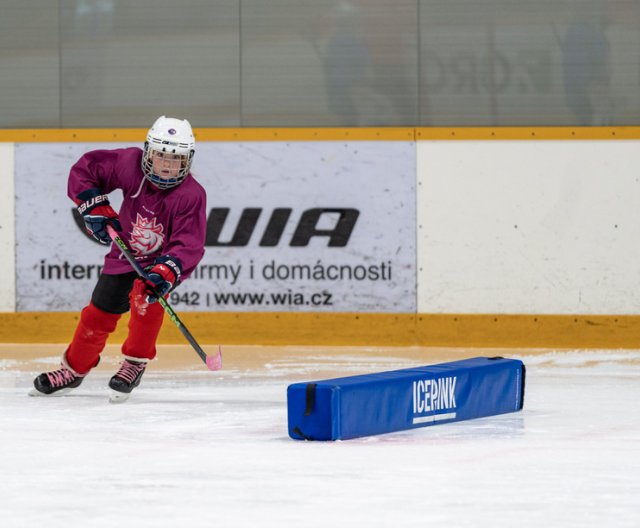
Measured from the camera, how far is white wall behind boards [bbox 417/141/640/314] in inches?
279

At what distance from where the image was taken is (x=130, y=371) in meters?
4.99

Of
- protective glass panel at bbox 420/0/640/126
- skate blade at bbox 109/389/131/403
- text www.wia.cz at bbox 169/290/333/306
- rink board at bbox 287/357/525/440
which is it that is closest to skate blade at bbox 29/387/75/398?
skate blade at bbox 109/389/131/403

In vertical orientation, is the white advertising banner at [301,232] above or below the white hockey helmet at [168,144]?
below

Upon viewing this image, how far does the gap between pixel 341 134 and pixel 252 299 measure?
1000 millimetres

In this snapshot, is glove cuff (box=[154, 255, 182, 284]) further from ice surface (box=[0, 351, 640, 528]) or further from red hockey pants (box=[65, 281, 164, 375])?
ice surface (box=[0, 351, 640, 528])

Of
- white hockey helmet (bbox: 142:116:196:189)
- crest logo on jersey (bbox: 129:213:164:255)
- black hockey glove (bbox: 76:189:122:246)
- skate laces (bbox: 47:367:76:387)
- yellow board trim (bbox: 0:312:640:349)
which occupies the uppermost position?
white hockey helmet (bbox: 142:116:196:189)

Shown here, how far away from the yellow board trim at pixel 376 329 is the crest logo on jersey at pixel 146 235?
7.25ft

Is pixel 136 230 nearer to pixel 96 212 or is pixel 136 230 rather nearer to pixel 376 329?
pixel 96 212

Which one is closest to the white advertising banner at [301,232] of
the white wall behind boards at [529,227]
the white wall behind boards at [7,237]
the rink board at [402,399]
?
the white wall behind boards at [529,227]

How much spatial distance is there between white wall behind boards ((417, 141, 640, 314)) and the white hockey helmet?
2459 mm

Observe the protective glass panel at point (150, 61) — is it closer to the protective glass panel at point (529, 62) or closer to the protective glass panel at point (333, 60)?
the protective glass panel at point (333, 60)

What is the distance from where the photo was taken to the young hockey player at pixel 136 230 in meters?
4.90

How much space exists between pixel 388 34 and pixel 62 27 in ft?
5.86

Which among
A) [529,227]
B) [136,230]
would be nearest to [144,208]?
[136,230]
